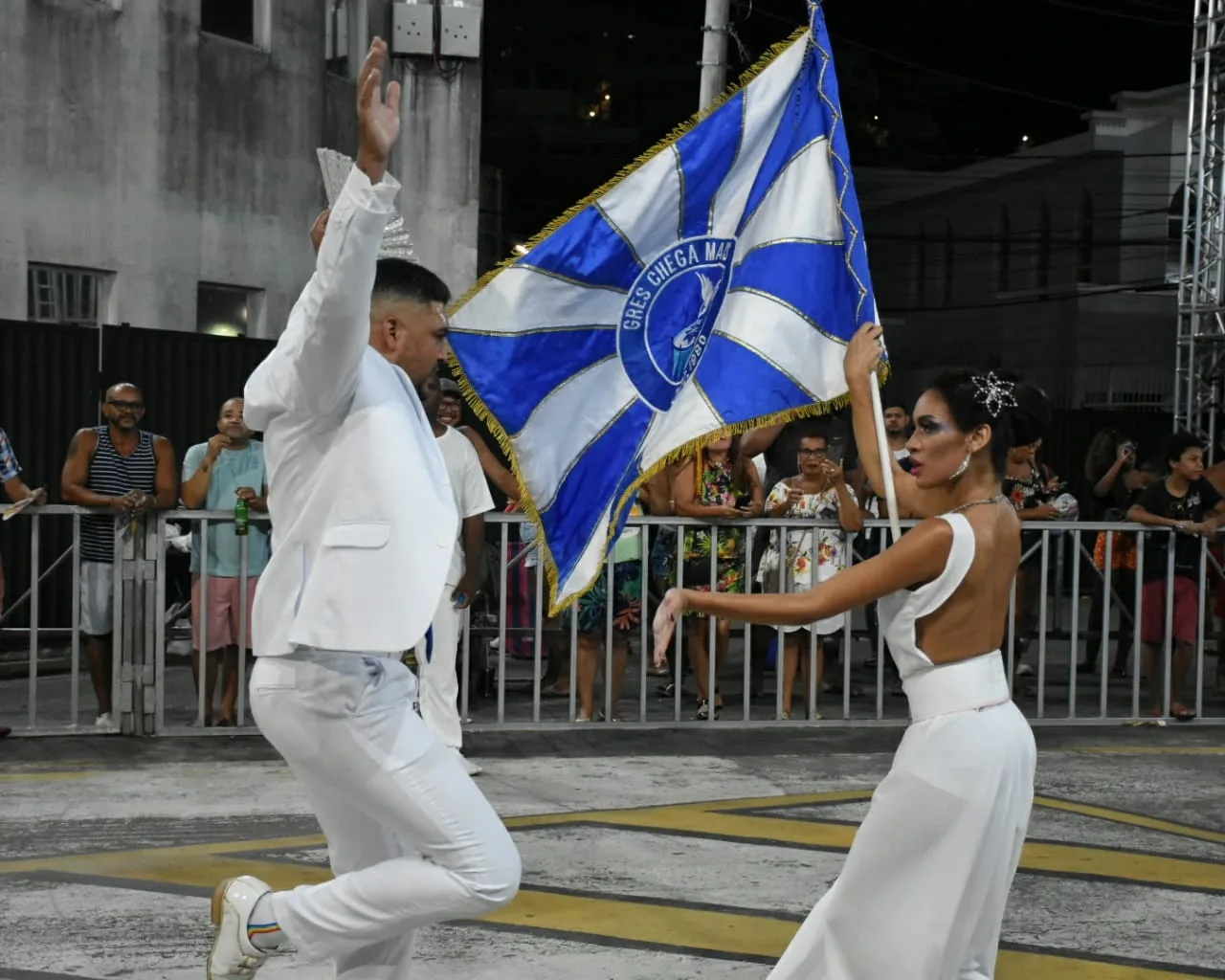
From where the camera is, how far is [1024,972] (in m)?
5.58

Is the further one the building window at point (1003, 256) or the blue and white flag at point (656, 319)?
the building window at point (1003, 256)

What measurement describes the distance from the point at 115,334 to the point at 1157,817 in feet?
32.2

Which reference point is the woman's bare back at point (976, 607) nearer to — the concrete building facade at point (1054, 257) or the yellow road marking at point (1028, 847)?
the yellow road marking at point (1028, 847)

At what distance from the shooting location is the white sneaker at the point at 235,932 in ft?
15.4

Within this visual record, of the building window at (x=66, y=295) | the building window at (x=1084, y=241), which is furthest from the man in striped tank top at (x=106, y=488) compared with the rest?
the building window at (x=1084, y=241)

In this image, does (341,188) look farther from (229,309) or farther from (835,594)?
(229,309)

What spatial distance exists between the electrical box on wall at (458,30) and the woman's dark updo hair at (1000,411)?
15888mm

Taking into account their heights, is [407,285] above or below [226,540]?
above

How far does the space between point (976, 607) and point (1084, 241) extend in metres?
38.8

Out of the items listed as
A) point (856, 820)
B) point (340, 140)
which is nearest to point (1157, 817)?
point (856, 820)

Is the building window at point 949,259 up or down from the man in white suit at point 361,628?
up

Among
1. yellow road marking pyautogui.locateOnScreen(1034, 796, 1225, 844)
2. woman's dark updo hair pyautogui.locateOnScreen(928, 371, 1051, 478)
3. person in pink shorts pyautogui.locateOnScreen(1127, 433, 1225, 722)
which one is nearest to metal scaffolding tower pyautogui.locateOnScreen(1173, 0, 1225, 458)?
person in pink shorts pyautogui.locateOnScreen(1127, 433, 1225, 722)

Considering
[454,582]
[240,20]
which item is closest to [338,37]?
[240,20]

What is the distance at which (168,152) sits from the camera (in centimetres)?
1675
